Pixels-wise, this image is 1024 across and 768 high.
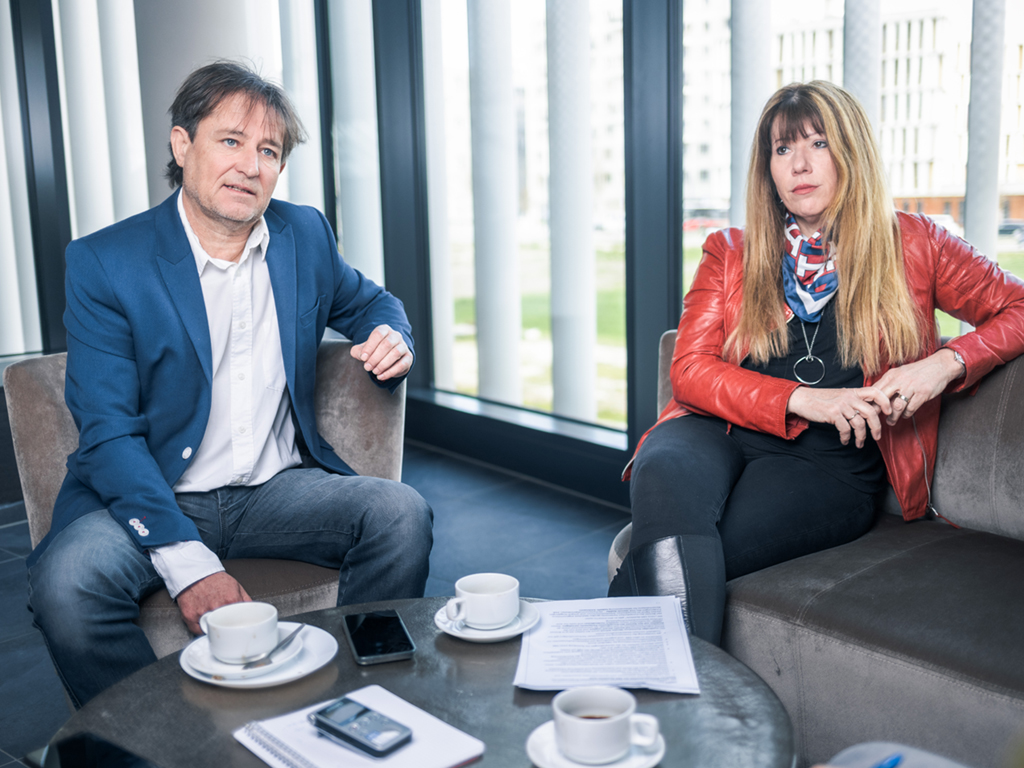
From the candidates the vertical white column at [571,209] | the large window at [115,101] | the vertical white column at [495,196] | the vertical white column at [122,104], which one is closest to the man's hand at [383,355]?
the vertical white column at [571,209]

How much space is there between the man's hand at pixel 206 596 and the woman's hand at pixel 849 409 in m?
1.13

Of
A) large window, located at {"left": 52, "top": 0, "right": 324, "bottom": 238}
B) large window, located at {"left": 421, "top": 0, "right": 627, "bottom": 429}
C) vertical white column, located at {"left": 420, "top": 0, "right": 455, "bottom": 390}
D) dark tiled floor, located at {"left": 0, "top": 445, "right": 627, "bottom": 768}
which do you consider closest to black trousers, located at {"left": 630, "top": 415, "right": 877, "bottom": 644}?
dark tiled floor, located at {"left": 0, "top": 445, "right": 627, "bottom": 768}

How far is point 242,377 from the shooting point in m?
1.88

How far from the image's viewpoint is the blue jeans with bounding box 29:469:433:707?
1.50 metres

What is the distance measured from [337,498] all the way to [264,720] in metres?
0.77

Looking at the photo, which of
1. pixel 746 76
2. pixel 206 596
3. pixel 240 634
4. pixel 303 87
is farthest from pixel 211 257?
pixel 303 87

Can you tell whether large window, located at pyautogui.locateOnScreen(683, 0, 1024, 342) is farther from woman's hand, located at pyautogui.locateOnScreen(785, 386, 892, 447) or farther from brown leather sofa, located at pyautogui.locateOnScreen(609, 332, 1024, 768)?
woman's hand, located at pyautogui.locateOnScreen(785, 386, 892, 447)

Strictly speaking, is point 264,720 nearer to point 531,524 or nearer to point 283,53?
point 531,524

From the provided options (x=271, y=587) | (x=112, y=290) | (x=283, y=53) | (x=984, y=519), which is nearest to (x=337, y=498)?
(x=271, y=587)

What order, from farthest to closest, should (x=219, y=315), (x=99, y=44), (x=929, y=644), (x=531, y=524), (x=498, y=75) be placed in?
(x=99, y=44), (x=498, y=75), (x=531, y=524), (x=219, y=315), (x=929, y=644)

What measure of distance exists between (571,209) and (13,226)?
314 cm

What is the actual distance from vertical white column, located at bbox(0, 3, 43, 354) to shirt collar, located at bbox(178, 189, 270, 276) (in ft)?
11.3

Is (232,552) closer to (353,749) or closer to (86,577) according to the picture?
(86,577)

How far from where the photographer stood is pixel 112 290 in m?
1.77
